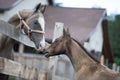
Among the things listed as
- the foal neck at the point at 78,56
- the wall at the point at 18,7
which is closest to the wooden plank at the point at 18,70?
the foal neck at the point at 78,56

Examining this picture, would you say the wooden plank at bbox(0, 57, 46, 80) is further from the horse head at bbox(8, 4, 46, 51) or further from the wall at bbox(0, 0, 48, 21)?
the wall at bbox(0, 0, 48, 21)

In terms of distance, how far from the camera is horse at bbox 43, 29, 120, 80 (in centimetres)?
517

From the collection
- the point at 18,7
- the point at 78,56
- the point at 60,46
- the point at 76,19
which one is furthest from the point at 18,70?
the point at 76,19

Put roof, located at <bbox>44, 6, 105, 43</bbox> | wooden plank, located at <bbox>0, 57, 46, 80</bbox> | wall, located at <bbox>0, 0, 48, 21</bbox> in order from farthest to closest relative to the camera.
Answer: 1. roof, located at <bbox>44, 6, 105, 43</bbox>
2. wall, located at <bbox>0, 0, 48, 21</bbox>
3. wooden plank, located at <bbox>0, 57, 46, 80</bbox>

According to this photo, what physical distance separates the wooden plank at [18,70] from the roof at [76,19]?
30.1ft

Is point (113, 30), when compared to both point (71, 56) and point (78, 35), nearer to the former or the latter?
point (78, 35)

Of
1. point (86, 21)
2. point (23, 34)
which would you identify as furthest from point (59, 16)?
point (23, 34)

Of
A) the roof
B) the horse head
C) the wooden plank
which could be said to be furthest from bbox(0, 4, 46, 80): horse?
the roof

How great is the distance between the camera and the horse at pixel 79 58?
5.17 m

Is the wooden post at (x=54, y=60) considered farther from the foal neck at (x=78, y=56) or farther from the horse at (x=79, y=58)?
the foal neck at (x=78, y=56)

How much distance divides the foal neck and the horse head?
0.45m

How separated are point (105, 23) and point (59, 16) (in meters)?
3.54

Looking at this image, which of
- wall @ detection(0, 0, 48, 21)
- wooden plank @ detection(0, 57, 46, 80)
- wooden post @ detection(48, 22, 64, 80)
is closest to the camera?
wooden plank @ detection(0, 57, 46, 80)

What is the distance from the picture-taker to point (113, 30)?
127ft
